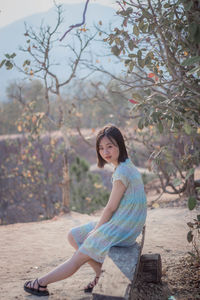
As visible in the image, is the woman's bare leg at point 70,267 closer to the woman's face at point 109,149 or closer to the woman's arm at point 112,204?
the woman's arm at point 112,204

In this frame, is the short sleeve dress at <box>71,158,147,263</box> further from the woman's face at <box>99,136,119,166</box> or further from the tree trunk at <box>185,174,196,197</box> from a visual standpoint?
the tree trunk at <box>185,174,196,197</box>

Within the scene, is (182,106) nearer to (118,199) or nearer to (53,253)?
(118,199)

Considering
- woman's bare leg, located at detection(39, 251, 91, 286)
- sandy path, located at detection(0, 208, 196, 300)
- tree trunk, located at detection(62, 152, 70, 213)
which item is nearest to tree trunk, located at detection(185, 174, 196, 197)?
sandy path, located at detection(0, 208, 196, 300)

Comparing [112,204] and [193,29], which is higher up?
[193,29]

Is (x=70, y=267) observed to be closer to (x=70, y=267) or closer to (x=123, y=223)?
(x=70, y=267)

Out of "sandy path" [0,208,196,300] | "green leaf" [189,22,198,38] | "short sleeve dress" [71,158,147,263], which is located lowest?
"sandy path" [0,208,196,300]

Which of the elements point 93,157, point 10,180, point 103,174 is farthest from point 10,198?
point 93,157

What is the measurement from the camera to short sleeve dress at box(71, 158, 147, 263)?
230cm

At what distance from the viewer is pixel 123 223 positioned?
2340 millimetres

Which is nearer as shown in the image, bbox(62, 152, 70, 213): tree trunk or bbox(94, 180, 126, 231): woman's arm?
bbox(94, 180, 126, 231): woman's arm

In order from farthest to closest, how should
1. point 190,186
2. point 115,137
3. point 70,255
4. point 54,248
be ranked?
point 190,186, point 54,248, point 70,255, point 115,137

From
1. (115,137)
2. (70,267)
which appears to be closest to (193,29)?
(115,137)

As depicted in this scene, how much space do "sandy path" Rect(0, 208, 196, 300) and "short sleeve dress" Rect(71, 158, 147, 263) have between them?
365mm

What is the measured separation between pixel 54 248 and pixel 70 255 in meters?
0.36
